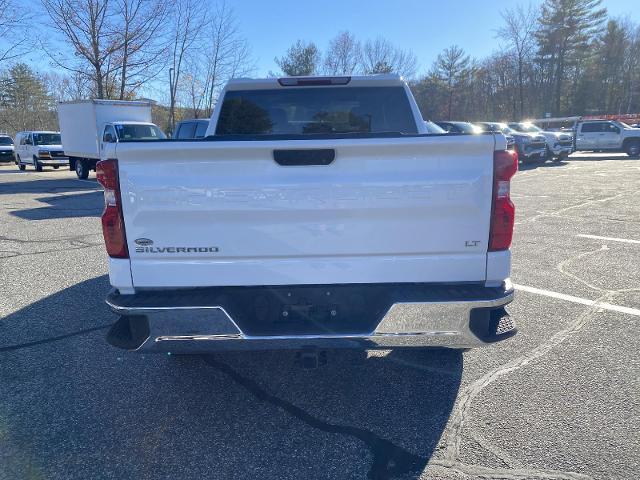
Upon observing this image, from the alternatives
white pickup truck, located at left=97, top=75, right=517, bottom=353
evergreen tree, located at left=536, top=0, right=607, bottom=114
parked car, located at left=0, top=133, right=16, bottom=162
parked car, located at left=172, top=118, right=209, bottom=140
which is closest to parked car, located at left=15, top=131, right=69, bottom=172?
parked car, located at left=0, top=133, right=16, bottom=162

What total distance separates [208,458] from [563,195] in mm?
12727

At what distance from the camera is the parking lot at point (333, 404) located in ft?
8.25

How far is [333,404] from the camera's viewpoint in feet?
10.1

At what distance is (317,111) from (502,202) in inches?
84.9

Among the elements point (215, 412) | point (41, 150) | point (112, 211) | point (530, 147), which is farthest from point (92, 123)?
point (530, 147)

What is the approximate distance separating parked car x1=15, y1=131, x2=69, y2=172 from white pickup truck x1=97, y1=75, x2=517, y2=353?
25.0 m

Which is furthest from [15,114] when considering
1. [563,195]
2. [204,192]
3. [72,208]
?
[204,192]

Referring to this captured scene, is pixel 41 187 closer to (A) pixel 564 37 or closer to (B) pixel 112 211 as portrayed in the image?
(B) pixel 112 211

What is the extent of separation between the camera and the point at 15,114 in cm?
5300

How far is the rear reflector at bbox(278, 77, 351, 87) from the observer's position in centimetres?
406

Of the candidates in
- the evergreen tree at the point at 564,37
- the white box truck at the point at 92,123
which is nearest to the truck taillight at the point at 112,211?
the white box truck at the point at 92,123

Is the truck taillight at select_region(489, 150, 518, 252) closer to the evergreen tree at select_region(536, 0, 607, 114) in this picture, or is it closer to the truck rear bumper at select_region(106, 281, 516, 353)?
the truck rear bumper at select_region(106, 281, 516, 353)

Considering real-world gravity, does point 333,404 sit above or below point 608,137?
below

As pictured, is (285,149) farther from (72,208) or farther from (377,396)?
(72,208)
